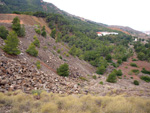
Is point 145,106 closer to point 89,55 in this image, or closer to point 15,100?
point 15,100

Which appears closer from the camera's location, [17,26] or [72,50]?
[17,26]

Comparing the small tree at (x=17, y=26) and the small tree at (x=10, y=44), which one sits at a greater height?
the small tree at (x=17, y=26)

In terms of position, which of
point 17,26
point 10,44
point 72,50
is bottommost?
point 72,50

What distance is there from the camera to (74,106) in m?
4.96

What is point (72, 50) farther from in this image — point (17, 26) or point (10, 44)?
point (10, 44)

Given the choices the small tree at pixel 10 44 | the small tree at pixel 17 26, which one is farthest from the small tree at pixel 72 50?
the small tree at pixel 10 44

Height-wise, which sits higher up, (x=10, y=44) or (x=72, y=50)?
(x=10, y=44)

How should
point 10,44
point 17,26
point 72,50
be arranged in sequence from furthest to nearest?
point 72,50 < point 17,26 < point 10,44

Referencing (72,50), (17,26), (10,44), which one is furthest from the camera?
(72,50)

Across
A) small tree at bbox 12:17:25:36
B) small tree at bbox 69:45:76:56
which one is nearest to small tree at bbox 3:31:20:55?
small tree at bbox 12:17:25:36

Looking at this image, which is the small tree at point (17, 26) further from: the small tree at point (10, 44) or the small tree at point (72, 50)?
the small tree at point (72, 50)

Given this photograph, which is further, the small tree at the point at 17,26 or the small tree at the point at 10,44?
the small tree at the point at 17,26

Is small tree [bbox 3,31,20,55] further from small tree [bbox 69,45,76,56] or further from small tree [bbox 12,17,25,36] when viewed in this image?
small tree [bbox 69,45,76,56]

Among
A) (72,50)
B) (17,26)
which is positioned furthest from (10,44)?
(72,50)
